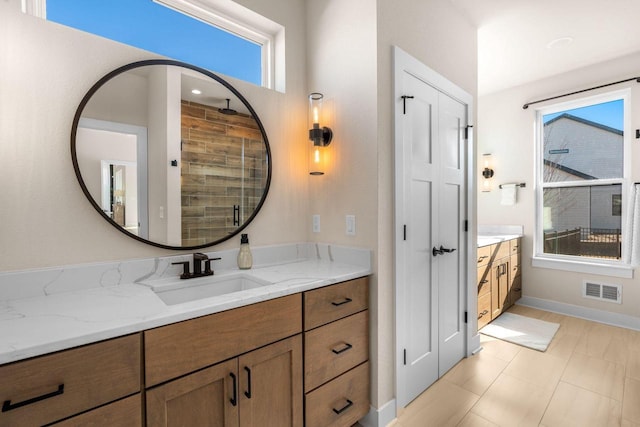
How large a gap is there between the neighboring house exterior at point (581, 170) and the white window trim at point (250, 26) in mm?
3406

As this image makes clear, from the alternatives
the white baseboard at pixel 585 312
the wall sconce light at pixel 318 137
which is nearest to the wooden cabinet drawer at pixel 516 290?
the white baseboard at pixel 585 312

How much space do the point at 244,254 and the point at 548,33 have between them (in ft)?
10.4

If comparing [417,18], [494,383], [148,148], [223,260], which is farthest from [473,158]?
[148,148]

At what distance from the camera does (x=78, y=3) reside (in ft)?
4.60

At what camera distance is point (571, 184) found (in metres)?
3.48

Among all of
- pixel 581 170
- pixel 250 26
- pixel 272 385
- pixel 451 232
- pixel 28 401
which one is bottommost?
pixel 272 385

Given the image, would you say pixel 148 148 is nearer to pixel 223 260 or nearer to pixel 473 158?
pixel 223 260

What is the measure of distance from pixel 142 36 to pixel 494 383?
10.0 ft

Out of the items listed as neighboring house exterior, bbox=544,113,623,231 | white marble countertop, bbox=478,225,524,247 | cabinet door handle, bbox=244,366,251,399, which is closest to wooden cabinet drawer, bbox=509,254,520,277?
white marble countertop, bbox=478,225,524,247

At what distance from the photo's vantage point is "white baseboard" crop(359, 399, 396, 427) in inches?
66.2

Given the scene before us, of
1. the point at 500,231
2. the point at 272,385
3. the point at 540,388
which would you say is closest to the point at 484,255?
the point at 540,388

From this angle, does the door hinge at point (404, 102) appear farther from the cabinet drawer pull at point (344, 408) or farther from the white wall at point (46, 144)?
the cabinet drawer pull at point (344, 408)

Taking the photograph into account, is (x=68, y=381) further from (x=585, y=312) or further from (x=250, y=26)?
(x=585, y=312)

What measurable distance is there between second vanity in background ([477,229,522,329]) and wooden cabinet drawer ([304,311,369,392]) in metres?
1.68
